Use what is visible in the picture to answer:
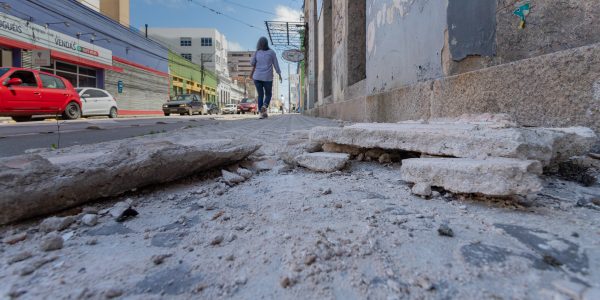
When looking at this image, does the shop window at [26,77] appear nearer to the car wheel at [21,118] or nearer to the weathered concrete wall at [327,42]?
the car wheel at [21,118]

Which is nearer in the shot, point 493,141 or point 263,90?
point 493,141

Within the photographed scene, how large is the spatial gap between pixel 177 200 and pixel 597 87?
210 cm

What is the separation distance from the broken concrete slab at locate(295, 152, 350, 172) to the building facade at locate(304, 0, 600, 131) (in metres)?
1.10

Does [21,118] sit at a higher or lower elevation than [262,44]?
lower

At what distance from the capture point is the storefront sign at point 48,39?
41.5ft

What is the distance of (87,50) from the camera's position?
17469 mm

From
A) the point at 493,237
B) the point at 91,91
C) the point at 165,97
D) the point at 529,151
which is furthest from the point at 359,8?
the point at 165,97

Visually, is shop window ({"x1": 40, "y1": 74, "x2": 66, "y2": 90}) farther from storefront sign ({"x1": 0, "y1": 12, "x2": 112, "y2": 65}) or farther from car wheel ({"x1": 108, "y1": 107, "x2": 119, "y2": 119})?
storefront sign ({"x1": 0, "y1": 12, "x2": 112, "y2": 65})

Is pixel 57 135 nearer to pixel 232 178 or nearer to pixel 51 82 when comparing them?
pixel 232 178

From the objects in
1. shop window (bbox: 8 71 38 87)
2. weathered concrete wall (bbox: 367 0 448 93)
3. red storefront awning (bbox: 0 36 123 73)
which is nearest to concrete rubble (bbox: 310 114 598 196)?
weathered concrete wall (bbox: 367 0 448 93)

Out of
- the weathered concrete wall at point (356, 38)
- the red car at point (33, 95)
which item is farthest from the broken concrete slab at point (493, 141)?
the red car at point (33, 95)

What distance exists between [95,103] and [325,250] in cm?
1430

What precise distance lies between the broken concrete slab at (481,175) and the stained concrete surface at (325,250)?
7cm

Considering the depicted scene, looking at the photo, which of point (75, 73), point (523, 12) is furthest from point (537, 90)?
point (75, 73)
